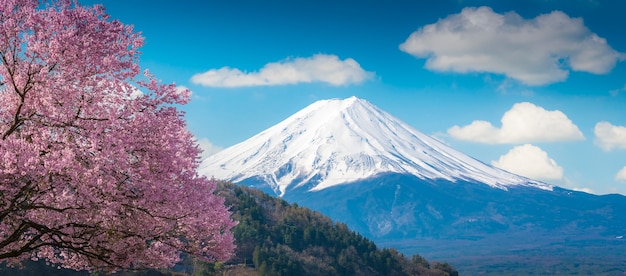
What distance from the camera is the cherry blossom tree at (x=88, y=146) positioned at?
1469 cm

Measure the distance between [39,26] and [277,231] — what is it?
15482 cm

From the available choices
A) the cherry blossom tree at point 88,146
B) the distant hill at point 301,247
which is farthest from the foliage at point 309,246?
the cherry blossom tree at point 88,146

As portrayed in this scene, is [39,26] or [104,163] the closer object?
[104,163]

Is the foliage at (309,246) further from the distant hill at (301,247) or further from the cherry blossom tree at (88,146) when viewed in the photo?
the cherry blossom tree at (88,146)

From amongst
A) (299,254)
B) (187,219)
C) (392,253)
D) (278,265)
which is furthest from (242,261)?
(187,219)

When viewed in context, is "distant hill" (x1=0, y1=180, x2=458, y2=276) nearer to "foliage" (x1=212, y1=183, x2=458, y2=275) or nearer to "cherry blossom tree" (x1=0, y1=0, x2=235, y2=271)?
"foliage" (x1=212, y1=183, x2=458, y2=275)

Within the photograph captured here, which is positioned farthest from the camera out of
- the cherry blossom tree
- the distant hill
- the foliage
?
the foliage

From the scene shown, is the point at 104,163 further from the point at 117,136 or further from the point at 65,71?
the point at 65,71

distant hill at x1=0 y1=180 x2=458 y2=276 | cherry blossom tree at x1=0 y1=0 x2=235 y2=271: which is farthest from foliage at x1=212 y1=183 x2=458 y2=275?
cherry blossom tree at x1=0 y1=0 x2=235 y2=271

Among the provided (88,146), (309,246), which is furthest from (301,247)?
(88,146)

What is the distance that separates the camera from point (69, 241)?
16641 mm

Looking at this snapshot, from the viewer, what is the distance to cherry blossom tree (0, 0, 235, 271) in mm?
14688

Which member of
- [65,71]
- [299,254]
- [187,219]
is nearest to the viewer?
[65,71]

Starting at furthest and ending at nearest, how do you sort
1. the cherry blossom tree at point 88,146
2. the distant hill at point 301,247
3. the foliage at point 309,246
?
the foliage at point 309,246 < the distant hill at point 301,247 < the cherry blossom tree at point 88,146
